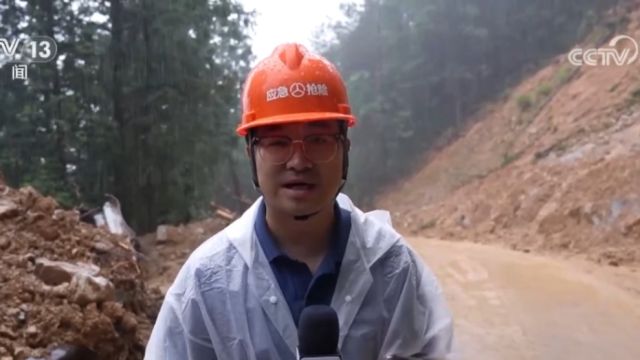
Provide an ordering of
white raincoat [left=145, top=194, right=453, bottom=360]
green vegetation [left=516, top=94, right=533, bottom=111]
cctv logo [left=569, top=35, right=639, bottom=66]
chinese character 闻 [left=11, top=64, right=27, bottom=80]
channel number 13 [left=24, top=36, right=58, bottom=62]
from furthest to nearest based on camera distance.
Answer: green vegetation [left=516, top=94, right=533, bottom=111]
cctv logo [left=569, top=35, right=639, bottom=66]
channel number 13 [left=24, top=36, right=58, bottom=62]
chinese character 闻 [left=11, top=64, right=27, bottom=80]
white raincoat [left=145, top=194, right=453, bottom=360]

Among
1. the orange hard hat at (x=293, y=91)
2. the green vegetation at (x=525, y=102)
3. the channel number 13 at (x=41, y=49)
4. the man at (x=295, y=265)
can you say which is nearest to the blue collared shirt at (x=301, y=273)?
the man at (x=295, y=265)

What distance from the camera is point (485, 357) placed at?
639 centimetres

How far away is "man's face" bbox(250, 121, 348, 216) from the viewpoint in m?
1.65

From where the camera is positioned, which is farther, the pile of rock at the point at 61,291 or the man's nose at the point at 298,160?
the pile of rock at the point at 61,291

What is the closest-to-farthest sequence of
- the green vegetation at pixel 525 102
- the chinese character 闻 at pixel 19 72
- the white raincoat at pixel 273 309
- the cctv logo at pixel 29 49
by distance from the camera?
1. the white raincoat at pixel 273 309
2. the cctv logo at pixel 29 49
3. the chinese character 闻 at pixel 19 72
4. the green vegetation at pixel 525 102

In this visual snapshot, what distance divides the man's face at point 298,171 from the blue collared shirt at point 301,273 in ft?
0.27

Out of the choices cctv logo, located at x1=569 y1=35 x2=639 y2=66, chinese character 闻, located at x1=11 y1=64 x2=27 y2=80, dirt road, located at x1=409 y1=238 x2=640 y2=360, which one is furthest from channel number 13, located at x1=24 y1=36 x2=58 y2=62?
cctv logo, located at x1=569 y1=35 x2=639 y2=66

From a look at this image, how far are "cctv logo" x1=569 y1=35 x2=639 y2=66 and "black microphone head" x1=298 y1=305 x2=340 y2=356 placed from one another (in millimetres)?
21532

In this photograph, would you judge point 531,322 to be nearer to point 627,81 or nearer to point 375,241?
point 375,241

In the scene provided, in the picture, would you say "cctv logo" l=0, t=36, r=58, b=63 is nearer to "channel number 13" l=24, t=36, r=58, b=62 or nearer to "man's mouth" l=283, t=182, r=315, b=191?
"channel number 13" l=24, t=36, r=58, b=62

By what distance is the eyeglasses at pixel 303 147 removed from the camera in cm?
166

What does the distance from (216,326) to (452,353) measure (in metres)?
0.53

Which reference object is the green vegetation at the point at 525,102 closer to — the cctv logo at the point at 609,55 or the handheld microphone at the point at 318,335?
the cctv logo at the point at 609,55

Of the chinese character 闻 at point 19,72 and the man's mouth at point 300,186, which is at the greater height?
the chinese character 闻 at point 19,72
